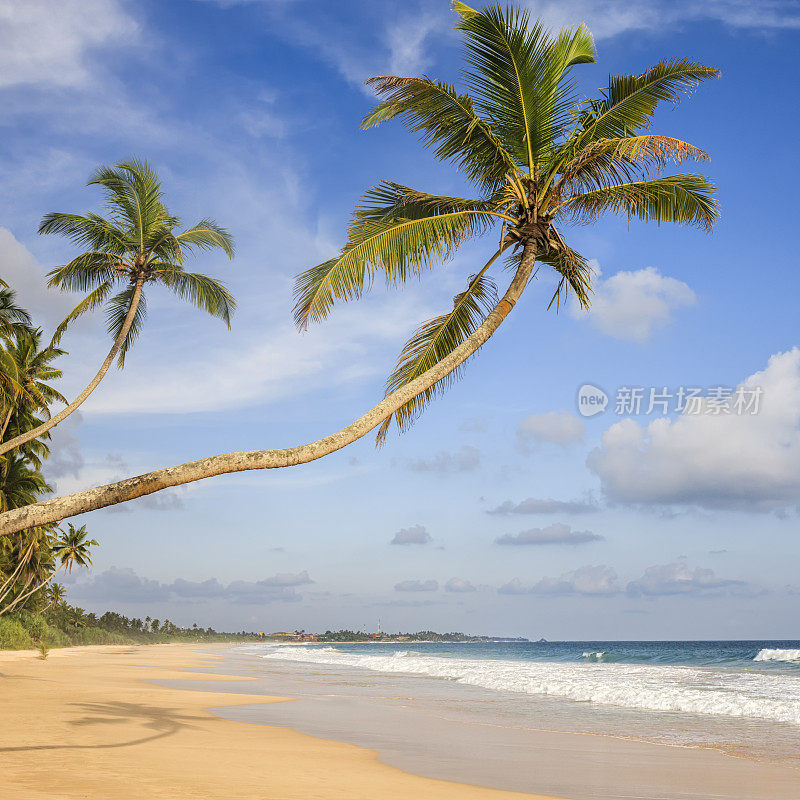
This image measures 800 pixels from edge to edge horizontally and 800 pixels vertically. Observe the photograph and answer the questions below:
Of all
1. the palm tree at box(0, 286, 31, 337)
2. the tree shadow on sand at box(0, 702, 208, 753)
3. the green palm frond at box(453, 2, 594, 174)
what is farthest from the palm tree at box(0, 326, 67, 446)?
the green palm frond at box(453, 2, 594, 174)

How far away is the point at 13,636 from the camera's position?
37906mm

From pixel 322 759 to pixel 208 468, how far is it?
4353 mm

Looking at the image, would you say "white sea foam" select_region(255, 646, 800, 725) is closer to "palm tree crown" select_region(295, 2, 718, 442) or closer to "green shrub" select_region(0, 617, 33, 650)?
"palm tree crown" select_region(295, 2, 718, 442)

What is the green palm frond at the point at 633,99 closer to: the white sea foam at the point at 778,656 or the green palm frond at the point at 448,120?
the green palm frond at the point at 448,120

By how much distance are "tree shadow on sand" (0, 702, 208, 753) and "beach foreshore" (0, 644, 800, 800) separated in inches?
0.8

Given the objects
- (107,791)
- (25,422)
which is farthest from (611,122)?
(25,422)

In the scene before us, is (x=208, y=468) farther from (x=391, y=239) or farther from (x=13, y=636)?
(x=13, y=636)

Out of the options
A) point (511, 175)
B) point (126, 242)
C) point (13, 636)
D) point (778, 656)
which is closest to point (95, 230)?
point (126, 242)

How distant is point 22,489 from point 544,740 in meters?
22.2

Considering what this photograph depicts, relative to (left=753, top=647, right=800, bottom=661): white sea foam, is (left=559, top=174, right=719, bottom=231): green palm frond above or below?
above

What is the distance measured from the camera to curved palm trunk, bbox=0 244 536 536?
4637 millimetres

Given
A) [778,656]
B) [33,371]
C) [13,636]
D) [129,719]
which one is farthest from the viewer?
[778,656]

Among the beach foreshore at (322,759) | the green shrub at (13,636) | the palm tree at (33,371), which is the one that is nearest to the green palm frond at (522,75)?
the beach foreshore at (322,759)

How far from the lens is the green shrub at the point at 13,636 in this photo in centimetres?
3700
